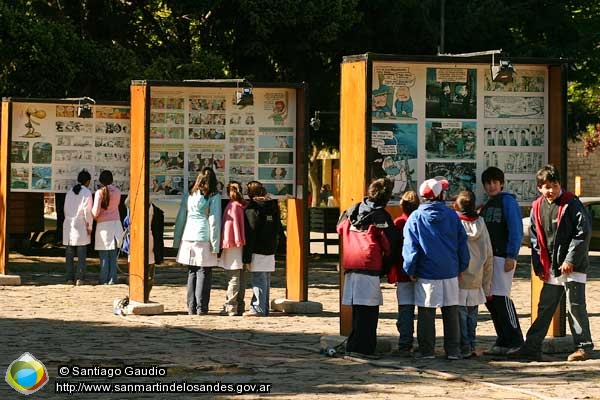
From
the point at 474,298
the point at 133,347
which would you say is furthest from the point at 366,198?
the point at 133,347

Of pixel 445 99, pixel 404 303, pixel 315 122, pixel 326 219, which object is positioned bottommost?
pixel 404 303

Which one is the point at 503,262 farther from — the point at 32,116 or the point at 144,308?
the point at 32,116

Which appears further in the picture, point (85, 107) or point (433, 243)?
point (85, 107)

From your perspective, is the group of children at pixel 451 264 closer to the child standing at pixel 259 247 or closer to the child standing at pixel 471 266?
the child standing at pixel 471 266

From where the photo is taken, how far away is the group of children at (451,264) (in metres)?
13.0

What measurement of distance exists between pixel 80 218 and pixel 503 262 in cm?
1095

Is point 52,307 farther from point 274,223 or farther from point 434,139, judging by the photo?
point 434,139

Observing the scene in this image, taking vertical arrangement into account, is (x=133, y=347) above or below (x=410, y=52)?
below

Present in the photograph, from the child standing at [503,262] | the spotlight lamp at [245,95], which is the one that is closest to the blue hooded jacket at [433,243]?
the child standing at [503,262]

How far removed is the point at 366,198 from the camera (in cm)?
1344

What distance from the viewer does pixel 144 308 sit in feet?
58.1

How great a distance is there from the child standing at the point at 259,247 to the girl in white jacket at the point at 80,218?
5859 millimetres

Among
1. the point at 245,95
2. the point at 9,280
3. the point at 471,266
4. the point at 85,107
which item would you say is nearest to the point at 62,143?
the point at 85,107

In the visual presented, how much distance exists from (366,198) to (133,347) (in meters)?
2.66
